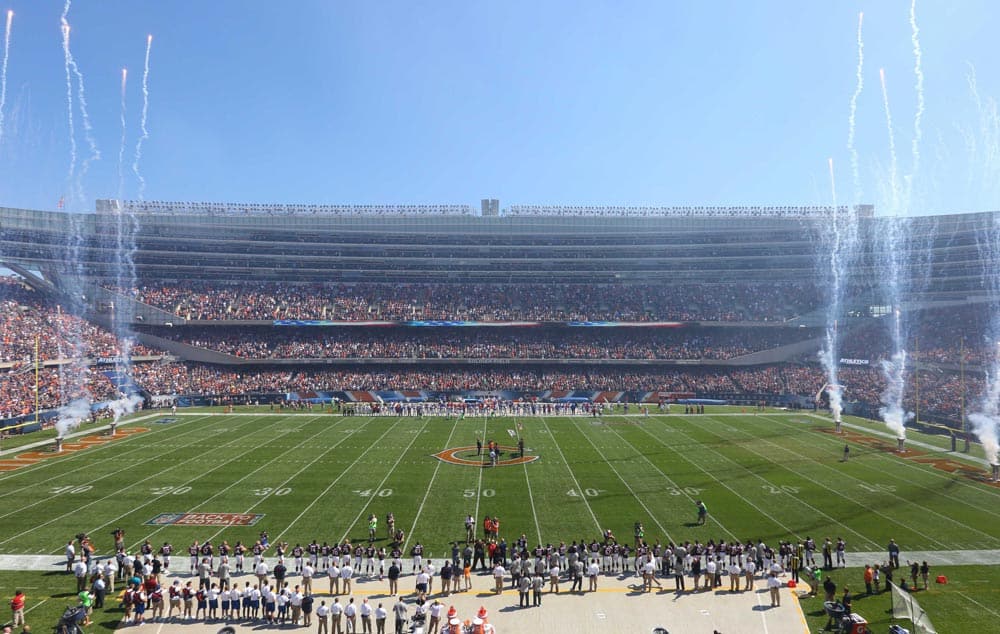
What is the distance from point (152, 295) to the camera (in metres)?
68.4

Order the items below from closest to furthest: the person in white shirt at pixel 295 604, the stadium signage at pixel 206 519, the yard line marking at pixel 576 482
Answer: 1. the person in white shirt at pixel 295 604
2. the stadium signage at pixel 206 519
3. the yard line marking at pixel 576 482

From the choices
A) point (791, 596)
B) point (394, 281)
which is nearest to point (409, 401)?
point (394, 281)

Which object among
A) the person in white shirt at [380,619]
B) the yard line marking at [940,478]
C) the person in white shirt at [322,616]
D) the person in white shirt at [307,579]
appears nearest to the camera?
the person in white shirt at [380,619]

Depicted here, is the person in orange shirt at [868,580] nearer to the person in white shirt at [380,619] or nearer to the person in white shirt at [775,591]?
A: the person in white shirt at [775,591]

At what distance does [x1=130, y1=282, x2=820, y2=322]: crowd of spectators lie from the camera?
69.9 m

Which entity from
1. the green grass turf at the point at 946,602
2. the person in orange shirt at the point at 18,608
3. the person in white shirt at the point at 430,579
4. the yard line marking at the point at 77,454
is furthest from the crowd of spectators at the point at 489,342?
the person in orange shirt at the point at 18,608

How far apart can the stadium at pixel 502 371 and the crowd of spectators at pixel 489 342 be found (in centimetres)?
36

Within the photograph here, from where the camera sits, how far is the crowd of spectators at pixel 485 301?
69.9 meters

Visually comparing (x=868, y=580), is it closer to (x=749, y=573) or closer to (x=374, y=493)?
(x=749, y=573)

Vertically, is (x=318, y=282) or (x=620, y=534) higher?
(x=318, y=282)

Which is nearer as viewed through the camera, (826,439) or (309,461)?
(309,461)

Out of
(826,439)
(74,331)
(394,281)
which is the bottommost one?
(826,439)

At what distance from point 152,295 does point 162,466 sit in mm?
44902

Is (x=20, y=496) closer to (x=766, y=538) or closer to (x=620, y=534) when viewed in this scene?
(x=620, y=534)
